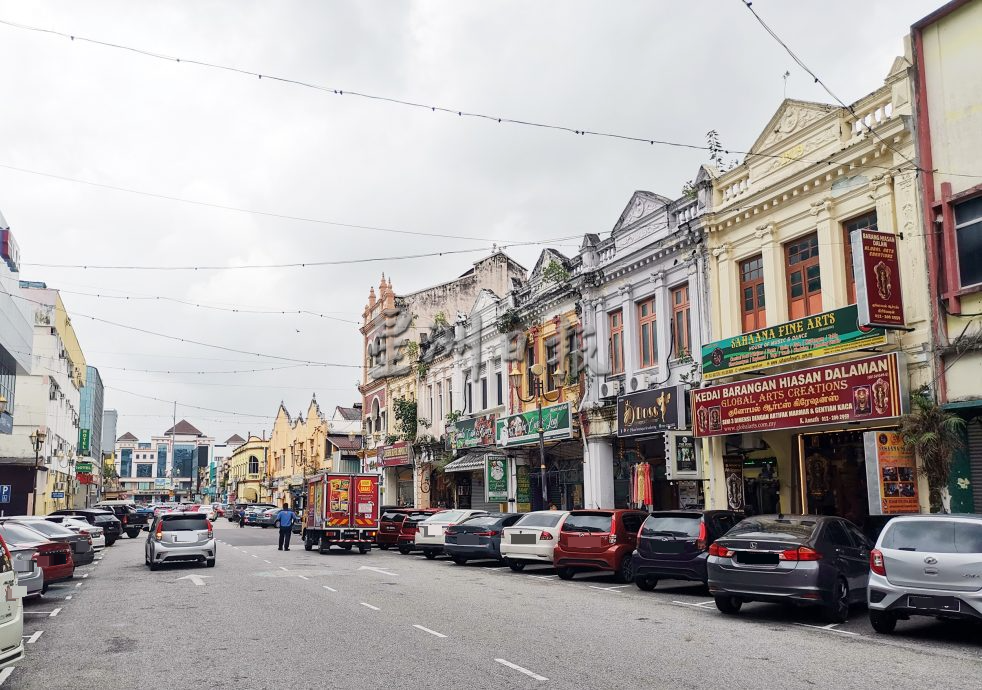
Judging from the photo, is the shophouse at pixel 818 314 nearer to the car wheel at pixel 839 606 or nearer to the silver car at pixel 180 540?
the car wheel at pixel 839 606

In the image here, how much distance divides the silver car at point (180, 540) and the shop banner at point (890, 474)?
15546 millimetres

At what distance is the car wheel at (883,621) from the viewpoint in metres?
11.0

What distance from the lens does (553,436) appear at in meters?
29.4

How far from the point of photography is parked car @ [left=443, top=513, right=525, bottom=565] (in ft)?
74.5

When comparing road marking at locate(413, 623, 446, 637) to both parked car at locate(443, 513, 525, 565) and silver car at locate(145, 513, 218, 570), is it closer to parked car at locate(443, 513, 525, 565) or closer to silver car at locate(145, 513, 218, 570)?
parked car at locate(443, 513, 525, 565)

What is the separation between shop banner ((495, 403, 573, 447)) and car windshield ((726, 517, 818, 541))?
15293mm

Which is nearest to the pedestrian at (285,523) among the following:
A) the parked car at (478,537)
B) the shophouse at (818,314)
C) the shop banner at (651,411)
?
the parked car at (478,537)

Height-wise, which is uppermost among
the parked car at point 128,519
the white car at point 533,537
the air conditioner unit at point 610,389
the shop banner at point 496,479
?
the air conditioner unit at point 610,389

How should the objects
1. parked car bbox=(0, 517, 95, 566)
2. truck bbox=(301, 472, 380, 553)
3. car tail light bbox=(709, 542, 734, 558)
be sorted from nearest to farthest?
1. car tail light bbox=(709, 542, 734, 558)
2. parked car bbox=(0, 517, 95, 566)
3. truck bbox=(301, 472, 380, 553)

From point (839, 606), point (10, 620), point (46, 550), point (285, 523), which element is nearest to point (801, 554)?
point (839, 606)

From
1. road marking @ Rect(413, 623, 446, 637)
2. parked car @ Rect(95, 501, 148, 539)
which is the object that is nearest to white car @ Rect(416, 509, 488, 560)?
road marking @ Rect(413, 623, 446, 637)

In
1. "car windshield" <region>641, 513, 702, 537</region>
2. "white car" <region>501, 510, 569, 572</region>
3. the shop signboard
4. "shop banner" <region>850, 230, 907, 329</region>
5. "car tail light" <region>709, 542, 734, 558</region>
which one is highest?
"shop banner" <region>850, 230, 907, 329</region>

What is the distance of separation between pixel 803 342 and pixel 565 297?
11649 mm

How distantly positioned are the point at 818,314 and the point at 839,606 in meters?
8.34
